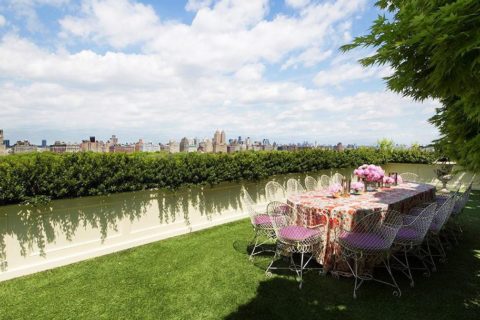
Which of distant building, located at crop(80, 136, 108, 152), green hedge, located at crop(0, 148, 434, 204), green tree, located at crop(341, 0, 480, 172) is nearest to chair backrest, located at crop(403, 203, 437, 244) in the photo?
green tree, located at crop(341, 0, 480, 172)

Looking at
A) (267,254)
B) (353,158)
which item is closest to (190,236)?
(267,254)

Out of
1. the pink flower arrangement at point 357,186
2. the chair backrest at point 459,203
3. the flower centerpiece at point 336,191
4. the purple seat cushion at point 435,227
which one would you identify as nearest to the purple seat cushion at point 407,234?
the purple seat cushion at point 435,227

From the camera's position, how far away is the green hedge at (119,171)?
3.95 m

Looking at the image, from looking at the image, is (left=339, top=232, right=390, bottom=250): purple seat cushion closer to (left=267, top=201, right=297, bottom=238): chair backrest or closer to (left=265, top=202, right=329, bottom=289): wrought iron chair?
(left=265, top=202, right=329, bottom=289): wrought iron chair

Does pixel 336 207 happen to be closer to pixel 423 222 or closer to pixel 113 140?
pixel 423 222

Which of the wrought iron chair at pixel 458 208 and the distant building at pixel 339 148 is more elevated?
the distant building at pixel 339 148

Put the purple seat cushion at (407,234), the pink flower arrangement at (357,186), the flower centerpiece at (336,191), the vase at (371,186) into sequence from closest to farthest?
the purple seat cushion at (407,234)
the flower centerpiece at (336,191)
the pink flower arrangement at (357,186)
the vase at (371,186)

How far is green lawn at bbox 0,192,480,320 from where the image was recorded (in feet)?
10.2

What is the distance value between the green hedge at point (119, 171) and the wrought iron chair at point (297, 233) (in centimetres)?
232

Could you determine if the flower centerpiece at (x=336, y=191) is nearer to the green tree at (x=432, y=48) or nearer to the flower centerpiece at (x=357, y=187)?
the flower centerpiece at (x=357, y=187)

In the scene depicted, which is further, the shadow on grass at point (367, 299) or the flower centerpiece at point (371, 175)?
the flower centerpiece at point (371, 175)

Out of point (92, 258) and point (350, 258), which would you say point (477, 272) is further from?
point (92, 258)

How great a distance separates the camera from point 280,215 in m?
4.29

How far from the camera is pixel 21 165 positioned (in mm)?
3916
